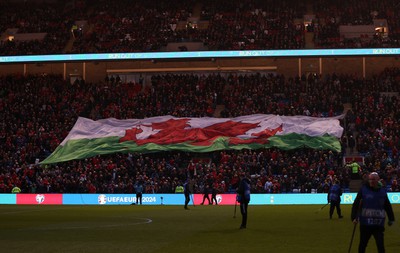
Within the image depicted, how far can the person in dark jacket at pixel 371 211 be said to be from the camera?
13.9 m

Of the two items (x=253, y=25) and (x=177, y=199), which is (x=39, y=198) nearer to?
(x=177, y=199)

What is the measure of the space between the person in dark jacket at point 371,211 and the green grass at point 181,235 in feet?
11.6

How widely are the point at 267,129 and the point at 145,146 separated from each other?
966 cm

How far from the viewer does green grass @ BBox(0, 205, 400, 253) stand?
715 inches

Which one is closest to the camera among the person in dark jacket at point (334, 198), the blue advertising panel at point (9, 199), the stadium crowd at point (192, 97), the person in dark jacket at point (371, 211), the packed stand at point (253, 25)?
the person in dark jacket at point (371, 211)

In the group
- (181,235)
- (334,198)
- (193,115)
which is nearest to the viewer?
(181,235)

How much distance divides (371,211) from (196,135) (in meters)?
41.7

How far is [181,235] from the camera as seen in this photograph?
2184 centimetres

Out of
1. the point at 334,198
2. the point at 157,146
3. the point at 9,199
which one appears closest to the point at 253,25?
the point at 157,146


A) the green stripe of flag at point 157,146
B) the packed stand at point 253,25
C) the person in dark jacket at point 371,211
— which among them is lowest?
the person in dark jacket at point 371,211

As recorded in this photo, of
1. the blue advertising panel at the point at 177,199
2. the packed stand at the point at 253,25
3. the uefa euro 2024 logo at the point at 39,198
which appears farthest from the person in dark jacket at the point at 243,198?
the packed stand at the point at 253,25

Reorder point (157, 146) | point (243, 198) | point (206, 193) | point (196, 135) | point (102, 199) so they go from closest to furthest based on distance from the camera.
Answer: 1. point (243, 198)
2. point (206, 193)
3. point (102, 199)
4. point (157, 146)
5. point (196, 135)

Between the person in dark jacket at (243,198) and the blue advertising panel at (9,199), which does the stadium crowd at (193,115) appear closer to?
the blue advertising panel at (9,199)

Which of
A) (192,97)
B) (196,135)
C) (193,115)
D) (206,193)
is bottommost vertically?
(206,193)
